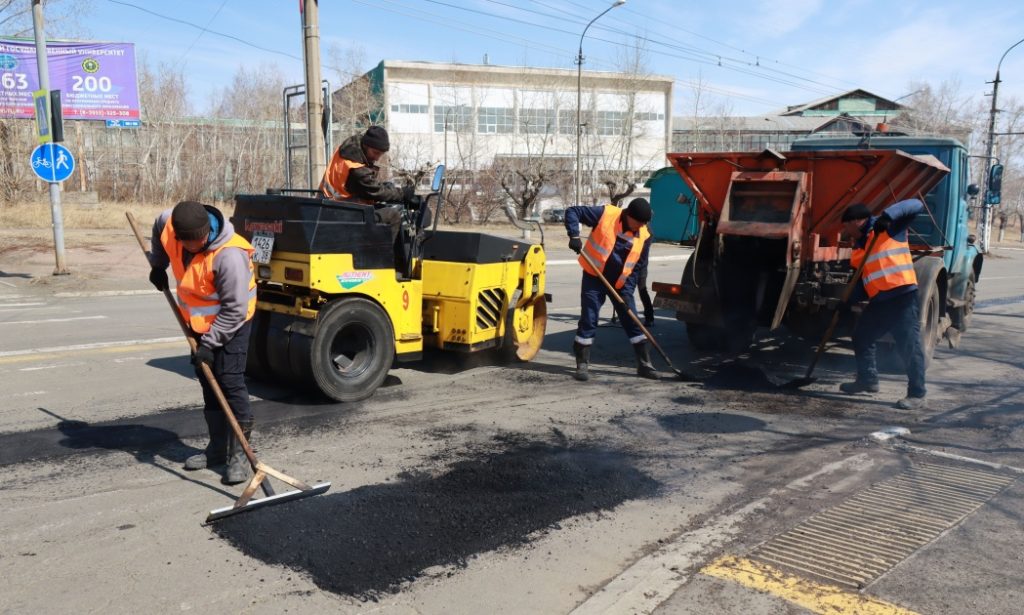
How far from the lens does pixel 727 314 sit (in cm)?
812

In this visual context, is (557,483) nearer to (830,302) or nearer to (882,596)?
(882,596)

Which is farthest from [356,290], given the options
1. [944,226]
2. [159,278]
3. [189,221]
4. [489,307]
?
[944,226]

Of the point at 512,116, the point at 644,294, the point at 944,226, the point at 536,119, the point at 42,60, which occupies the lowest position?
the point at 644,294

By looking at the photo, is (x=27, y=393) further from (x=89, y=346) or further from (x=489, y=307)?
(x=489, y=307)

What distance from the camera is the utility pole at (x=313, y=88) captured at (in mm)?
11758

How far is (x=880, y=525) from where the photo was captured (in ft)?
Result: 13.3

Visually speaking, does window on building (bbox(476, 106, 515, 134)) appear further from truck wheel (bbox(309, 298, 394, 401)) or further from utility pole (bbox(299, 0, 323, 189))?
truck wheel (bbox(309, 298, 394, 401))

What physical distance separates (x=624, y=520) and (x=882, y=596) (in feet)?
4.16

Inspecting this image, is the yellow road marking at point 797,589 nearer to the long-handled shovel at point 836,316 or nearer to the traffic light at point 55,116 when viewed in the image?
the long-handled shovel at point 836,316

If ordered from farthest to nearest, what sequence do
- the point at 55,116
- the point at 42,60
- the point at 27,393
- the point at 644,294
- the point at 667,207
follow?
the point at 42,60
the point at 55,116
the point at 667,207
the point at 644,294
the point at 27,393

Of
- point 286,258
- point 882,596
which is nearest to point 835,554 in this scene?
point 882,596

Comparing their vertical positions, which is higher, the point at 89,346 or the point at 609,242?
the point at 609,242

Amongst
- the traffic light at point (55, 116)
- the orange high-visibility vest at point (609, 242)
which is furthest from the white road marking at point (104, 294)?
the orange high-visibility vest at point (609, 242)

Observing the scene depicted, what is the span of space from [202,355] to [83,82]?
66.0 ft
